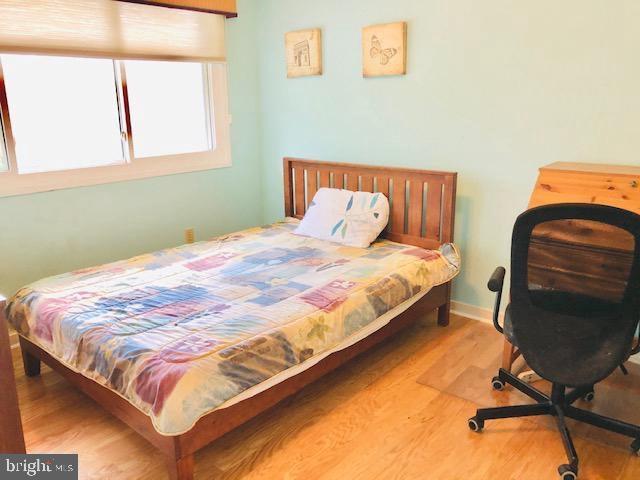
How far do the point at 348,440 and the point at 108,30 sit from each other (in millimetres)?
2649

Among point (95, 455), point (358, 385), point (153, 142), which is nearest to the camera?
point (95, 455)

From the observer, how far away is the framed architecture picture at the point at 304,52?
3609 millimetres

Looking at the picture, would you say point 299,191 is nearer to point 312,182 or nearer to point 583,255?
point 312,182

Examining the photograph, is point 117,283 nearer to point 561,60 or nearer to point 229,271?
point 229,271

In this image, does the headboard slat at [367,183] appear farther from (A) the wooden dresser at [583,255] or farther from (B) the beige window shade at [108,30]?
(A) the wooden dresser at [583,255]

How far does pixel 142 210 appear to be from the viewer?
346 centimetres

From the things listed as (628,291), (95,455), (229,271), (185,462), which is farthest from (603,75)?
(95,455)

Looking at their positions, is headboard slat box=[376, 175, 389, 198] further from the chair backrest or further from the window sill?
the chair backrest

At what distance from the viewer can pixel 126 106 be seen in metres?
3.33

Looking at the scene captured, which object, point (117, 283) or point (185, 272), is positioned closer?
point (117, 283)

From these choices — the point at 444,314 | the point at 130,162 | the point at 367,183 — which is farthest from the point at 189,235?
the point at 444,314

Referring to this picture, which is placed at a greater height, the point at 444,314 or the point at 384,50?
the point at 384,50

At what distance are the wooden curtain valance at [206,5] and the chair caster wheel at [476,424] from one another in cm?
295

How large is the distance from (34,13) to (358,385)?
258 cm
